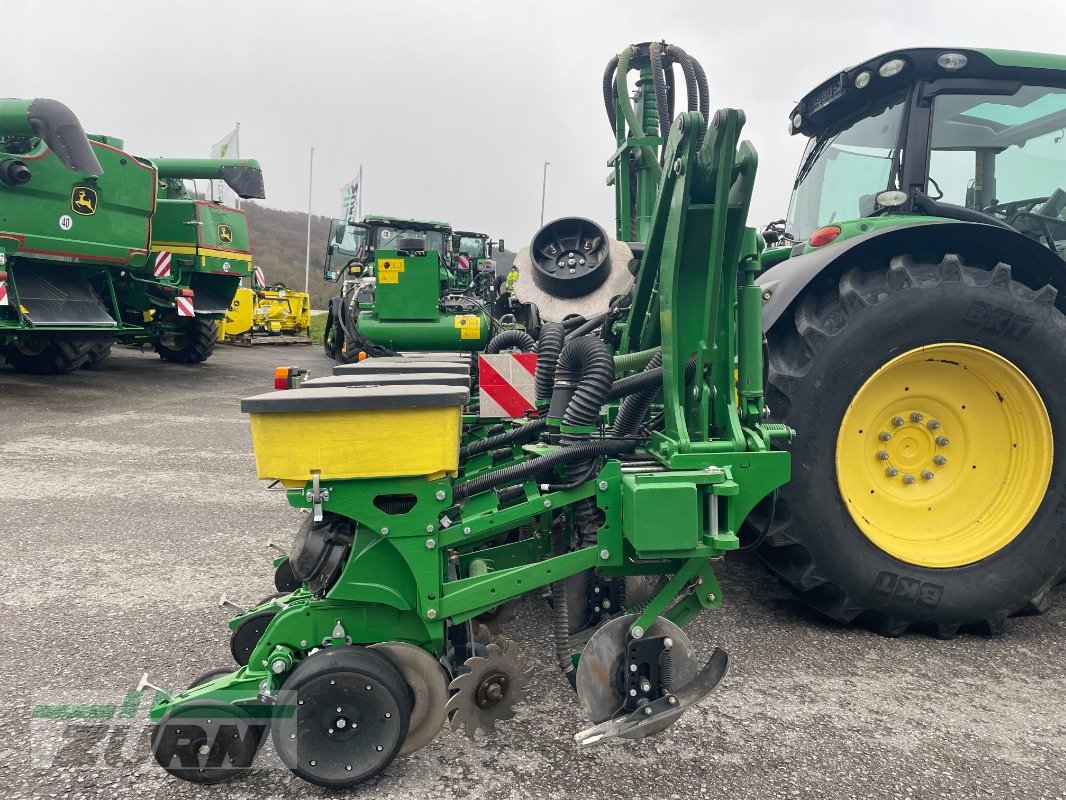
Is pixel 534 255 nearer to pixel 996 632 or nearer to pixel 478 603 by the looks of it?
pixel 478 603

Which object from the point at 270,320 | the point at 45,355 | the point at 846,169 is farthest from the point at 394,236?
the point at 846,169

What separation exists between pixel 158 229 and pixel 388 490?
911 cm

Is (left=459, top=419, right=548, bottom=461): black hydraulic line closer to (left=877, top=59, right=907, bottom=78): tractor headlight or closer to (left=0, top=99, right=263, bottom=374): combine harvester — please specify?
(left=877, top=59, right=907, bottom=78): tractor headlight

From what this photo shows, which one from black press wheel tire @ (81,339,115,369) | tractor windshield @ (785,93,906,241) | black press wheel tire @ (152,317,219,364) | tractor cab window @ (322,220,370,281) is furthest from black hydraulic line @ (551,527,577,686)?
tractor cab window @ (322,220,370,281)

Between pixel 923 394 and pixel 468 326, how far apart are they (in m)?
3.92

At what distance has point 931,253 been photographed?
2.73 meters

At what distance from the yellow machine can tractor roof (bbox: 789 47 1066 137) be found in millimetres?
13422

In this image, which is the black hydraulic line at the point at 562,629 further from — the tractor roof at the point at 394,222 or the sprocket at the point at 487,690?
the tractor roof at the point at 394,222

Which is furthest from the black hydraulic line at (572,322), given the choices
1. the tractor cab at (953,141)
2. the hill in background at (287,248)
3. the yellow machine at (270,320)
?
the hill in background at (287,248)

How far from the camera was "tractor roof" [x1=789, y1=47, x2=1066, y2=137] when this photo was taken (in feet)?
9.53

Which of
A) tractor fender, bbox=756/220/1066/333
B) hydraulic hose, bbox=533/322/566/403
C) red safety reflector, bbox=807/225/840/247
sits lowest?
hydraulic hose, bbox=533/322/566/403

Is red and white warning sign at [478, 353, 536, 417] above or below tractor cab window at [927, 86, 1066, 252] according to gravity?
below

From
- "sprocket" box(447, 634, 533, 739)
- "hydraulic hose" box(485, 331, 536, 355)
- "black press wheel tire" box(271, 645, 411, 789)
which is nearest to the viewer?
"black press wheel tire" box(271, 645, 411, 789)

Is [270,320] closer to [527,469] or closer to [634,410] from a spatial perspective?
[634,410]
